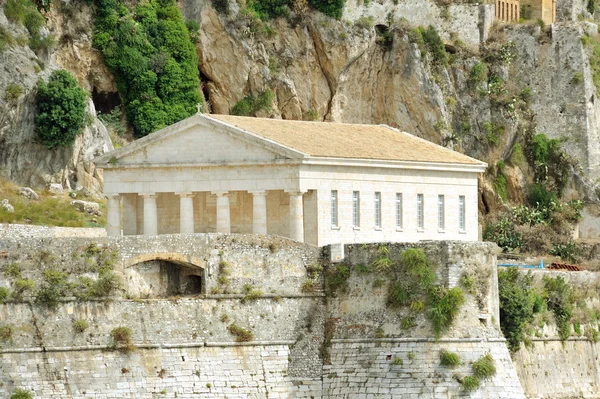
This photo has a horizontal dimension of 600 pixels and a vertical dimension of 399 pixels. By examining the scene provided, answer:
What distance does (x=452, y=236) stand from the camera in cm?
9081

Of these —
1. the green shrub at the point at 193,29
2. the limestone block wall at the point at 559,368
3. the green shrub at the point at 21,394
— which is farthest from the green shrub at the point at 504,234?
the green shrub at the point at 21,394

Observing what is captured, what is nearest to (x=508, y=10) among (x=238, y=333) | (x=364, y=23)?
(x=364, y=23)

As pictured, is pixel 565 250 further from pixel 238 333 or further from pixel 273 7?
pixel 238 333

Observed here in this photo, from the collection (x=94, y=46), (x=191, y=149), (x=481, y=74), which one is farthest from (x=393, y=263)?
(x=481, y=74)

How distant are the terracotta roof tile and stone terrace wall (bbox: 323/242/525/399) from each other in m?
12.4

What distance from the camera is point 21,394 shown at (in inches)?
2665

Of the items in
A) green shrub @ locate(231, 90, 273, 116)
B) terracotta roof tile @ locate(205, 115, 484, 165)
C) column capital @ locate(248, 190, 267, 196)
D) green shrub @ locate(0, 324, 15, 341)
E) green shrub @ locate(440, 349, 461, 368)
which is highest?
green shrub @ locate(231, 90, 273, 116)

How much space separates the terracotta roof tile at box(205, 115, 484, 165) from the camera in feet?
281

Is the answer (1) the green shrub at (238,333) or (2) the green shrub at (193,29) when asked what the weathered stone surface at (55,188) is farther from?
(1) the green shrub at (238,333)

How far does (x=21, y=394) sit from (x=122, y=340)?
3.97 m

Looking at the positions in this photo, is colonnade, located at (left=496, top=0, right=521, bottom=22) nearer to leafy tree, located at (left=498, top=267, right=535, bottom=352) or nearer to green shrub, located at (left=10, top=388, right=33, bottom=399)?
leafy tree, located at (left=498, top=267, right=535, bottom=352)

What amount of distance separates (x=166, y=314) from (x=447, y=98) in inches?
1958

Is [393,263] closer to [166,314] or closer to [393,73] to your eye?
[166,314]

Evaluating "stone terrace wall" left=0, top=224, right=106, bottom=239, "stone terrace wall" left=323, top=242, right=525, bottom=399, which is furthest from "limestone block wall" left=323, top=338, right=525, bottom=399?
"stone terrace wall" left=0, top=224, right=106, bottom=239
